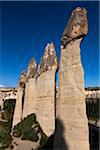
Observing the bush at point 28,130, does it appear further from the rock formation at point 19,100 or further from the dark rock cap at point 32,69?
the dark rock cap at point 32,69

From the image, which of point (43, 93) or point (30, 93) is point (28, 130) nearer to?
point (43, 93)

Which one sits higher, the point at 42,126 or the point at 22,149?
the point at 42,126

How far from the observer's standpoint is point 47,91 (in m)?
21.8

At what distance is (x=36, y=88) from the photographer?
26.0 metres

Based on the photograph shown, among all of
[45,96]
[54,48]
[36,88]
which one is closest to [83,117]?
[45,96]

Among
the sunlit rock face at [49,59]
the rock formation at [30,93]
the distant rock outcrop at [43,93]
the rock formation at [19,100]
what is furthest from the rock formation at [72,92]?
the rock formation at [19,100]

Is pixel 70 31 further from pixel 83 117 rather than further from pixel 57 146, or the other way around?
pixel 57 146

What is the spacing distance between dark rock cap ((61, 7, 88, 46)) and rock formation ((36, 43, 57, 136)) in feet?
26.0

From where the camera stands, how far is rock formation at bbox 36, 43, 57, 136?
20.4 meters

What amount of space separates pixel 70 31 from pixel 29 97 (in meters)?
14.4

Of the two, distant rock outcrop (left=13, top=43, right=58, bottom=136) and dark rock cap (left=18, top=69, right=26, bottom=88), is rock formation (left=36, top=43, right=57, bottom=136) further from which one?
dark rock cap (left=18, top=69, right=26, bottom=88)

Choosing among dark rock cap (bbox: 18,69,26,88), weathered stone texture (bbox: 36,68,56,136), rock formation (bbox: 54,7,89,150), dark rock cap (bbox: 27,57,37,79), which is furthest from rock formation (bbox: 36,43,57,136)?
rock formation (bbox: 54,7,89,150)

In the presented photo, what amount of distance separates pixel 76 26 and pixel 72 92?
142 inches

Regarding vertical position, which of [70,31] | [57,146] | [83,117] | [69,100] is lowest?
[57,146]
